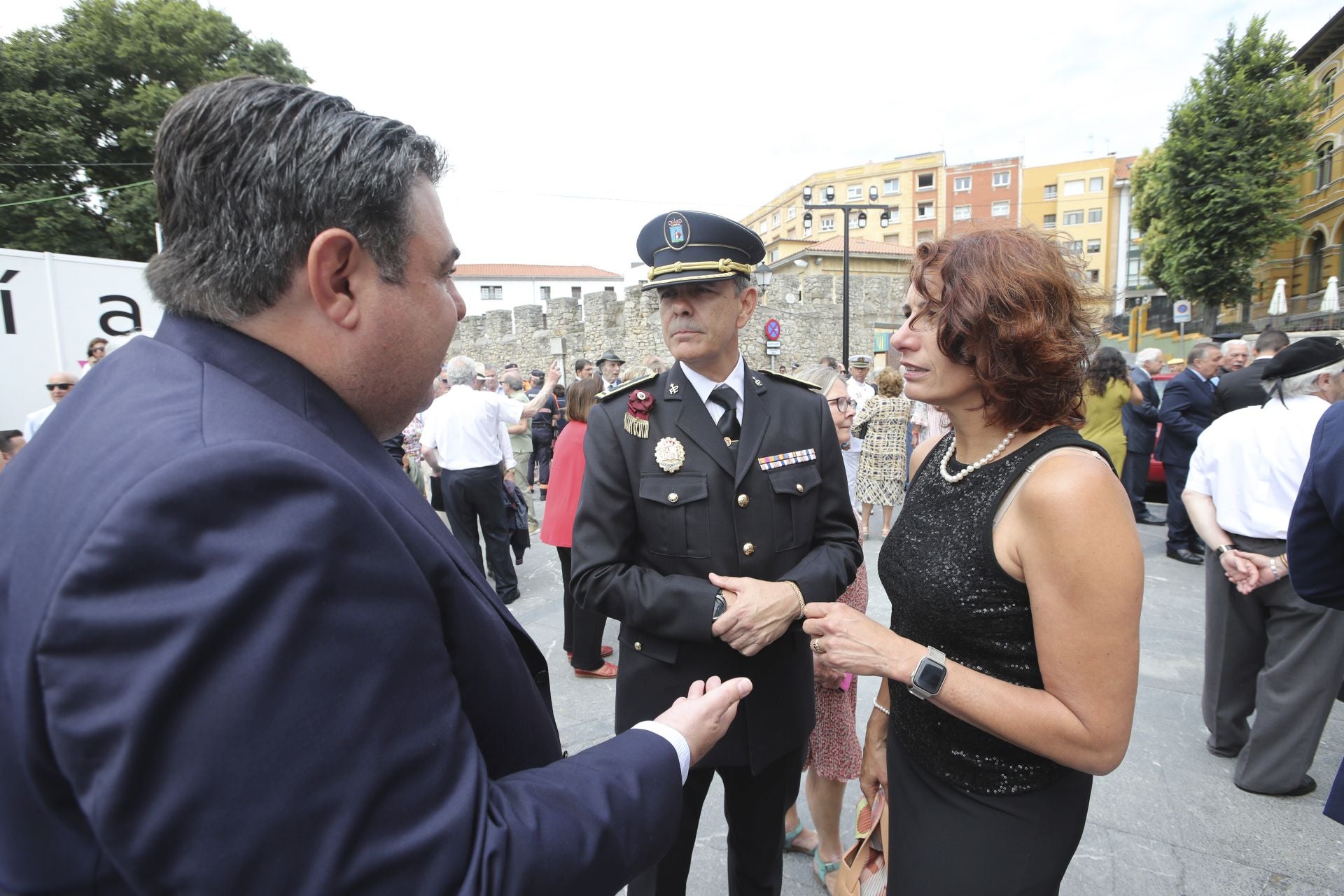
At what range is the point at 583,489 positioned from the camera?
2.08m

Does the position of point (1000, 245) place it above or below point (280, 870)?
above

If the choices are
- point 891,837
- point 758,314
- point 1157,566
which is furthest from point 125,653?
point 758,314

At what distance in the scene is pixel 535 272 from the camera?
174 feet

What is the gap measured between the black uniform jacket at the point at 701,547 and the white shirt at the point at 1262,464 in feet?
7.89

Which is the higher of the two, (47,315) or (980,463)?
(47,315)

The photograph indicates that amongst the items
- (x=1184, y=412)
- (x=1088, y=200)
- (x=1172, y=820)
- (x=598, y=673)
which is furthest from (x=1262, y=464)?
(x=1088, y=200)

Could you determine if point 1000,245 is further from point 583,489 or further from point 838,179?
point 838,179

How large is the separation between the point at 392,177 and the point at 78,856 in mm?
857

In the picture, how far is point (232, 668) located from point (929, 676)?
1.26 m

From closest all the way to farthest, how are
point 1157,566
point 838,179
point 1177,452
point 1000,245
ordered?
1. point 1000,245
2. point 1157,566
3. point 1177,452
4. point 838,179

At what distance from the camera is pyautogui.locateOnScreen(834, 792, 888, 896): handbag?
1696 millimetres

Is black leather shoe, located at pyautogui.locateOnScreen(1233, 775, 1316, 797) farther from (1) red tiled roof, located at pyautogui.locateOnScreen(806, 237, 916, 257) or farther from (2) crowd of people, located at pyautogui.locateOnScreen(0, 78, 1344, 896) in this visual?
(1) red tiled roof, located at pyautogui.locateOnScreen(806, 237, 916, 257)

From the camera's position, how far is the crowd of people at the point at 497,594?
1.97 ft

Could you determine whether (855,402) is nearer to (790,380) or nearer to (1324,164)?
(790,380)
